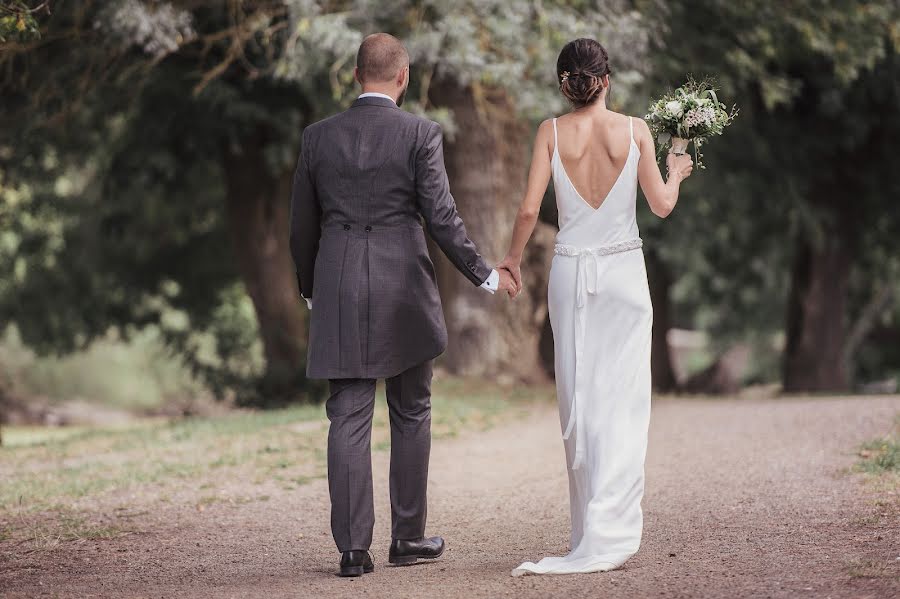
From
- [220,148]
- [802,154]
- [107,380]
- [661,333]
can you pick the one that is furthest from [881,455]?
[107,380]

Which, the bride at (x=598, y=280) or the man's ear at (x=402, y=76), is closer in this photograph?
the bride at (x=598, y=280)

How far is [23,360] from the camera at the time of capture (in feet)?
90.5

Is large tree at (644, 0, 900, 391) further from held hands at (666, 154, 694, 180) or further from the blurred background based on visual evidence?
held hands at (666, 154, 694, 180)

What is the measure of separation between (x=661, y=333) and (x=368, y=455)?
17079mm

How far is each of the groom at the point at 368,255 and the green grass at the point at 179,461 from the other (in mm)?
2067

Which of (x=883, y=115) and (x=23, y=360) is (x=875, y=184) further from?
(x=23, y=360)

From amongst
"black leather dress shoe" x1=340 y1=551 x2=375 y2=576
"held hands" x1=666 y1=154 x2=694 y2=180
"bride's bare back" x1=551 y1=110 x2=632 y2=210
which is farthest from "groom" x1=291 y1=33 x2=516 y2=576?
"held hands" x1=666 y1=154 x2=694 y2=180

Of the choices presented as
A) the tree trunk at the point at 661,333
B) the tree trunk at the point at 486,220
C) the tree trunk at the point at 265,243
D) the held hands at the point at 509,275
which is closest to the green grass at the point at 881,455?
the held hands at the point at 509,275

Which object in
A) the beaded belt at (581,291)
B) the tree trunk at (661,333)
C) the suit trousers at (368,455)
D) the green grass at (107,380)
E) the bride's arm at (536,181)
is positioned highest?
the bride's arm at (536,181)

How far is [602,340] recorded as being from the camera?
564cm

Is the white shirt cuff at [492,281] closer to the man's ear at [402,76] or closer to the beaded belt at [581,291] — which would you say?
the beaded belt at [581,291]

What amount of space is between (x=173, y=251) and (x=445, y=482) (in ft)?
44.0

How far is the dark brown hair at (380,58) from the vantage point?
5.58m

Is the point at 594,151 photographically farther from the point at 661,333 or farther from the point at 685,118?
the point at 661,333
